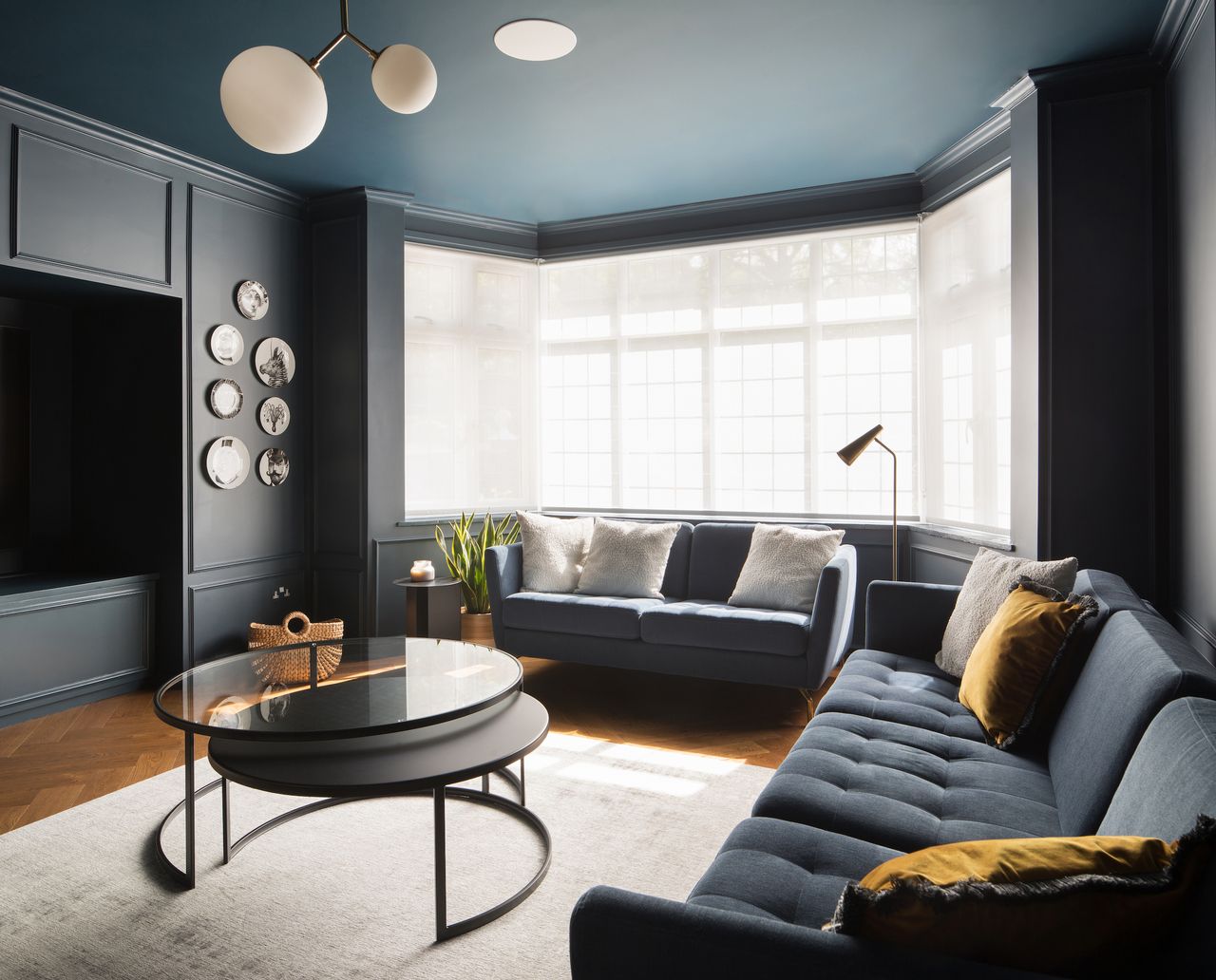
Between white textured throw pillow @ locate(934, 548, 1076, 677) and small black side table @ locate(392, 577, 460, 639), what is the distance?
2651 millimetres

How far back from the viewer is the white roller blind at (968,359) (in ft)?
12.6

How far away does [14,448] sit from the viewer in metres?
4.05

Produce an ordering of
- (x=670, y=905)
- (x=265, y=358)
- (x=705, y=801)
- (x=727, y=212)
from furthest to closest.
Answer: (x=727, y=212) < (x=265, y=358) < (x=705, y=801) < (x=670, y=905)

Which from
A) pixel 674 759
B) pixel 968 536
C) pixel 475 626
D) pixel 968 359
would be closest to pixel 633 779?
pixel 674 759

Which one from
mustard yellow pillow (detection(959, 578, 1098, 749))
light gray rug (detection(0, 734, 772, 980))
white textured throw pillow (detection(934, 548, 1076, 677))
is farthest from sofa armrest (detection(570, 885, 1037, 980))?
white textured throw pillow (detection(934, 548, 1076, 677))

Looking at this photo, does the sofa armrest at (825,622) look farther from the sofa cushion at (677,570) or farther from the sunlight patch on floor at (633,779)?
the sofa cushion at (677,570)

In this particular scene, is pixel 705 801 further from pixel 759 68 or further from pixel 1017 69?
pixel 1017 69

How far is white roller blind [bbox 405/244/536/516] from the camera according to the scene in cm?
500

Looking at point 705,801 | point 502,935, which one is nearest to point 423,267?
point 705,801

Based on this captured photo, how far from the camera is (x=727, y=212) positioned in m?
4.93

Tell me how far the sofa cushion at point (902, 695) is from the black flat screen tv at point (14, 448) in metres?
3.99

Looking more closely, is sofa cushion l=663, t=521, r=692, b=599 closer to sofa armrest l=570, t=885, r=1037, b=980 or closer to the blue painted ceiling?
the blue painted ceiling

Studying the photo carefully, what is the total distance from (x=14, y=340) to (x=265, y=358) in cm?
116

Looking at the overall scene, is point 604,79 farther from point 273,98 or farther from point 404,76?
point 273,98
